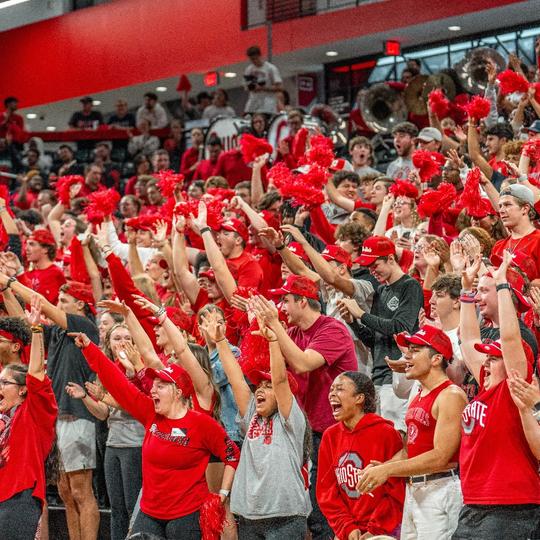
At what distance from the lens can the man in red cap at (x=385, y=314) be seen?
652 cm

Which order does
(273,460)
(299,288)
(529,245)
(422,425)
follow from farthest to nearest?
(529,245), (299,288), (273,460), (422,425)

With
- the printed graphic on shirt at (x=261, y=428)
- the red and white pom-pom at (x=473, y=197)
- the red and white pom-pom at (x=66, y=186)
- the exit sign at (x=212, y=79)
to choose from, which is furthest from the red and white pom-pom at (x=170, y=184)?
the exit sign at (x=212, y=79)

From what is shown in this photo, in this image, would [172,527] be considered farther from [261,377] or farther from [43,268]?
[43,268]

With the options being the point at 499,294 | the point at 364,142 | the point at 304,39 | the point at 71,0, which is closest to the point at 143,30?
the point at 71,0

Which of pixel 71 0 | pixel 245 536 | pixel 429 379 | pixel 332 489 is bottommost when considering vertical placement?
pixel 245 536

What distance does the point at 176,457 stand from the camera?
20.3 ft

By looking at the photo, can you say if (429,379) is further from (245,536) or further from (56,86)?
(56,86)

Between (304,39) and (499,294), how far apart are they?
41.3ft

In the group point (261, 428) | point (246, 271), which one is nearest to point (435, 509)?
point (261, 428)

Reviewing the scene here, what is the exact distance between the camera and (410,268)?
7664 mm

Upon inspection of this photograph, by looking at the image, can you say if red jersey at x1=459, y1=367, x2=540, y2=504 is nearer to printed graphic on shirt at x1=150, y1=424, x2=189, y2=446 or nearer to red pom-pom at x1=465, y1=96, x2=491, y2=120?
printed graphic on shirt at x1=150, y1=424, x2=189, y2=446

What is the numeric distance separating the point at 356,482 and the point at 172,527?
1199mm

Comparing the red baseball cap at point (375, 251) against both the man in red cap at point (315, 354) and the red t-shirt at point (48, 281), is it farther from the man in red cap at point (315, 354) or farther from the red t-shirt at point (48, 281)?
the red t-shirt at point (48, 281)

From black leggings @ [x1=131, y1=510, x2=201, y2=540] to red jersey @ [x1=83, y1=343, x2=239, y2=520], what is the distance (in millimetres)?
30
